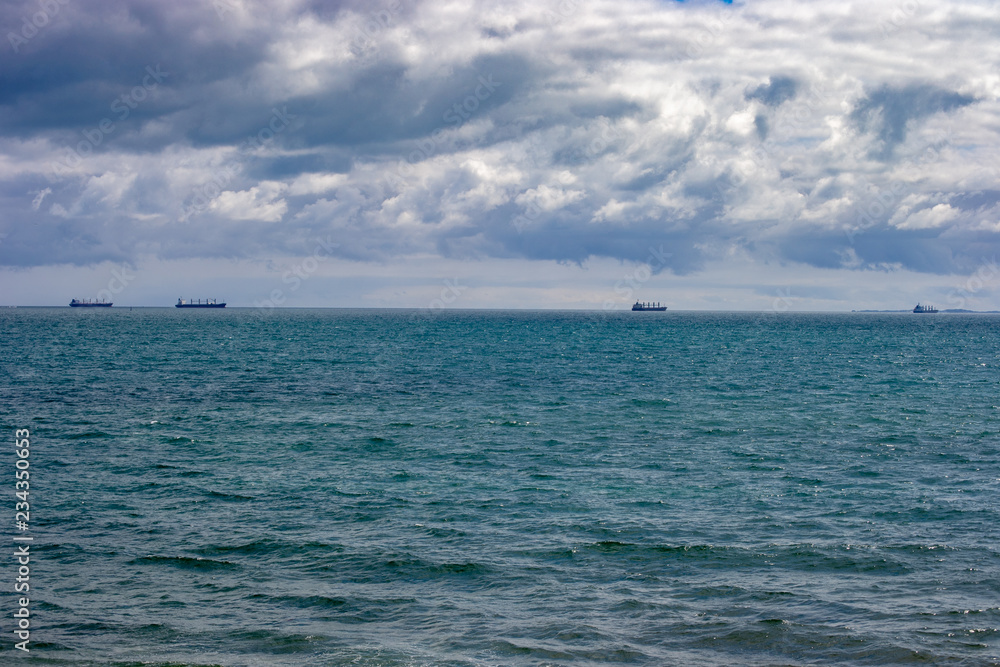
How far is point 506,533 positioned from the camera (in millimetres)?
24609

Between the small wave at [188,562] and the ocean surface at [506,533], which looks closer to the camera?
the ocean surface at [506,533]

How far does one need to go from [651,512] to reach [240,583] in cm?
1341

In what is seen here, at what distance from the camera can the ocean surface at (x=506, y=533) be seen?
17266 mm

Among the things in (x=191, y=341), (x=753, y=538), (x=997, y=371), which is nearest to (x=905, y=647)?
(x=753, y=538)

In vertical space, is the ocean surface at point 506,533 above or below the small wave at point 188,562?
above

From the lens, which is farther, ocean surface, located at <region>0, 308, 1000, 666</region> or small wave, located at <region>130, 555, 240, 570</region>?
small wave, located at <region>130, 555, 240, 570</region>

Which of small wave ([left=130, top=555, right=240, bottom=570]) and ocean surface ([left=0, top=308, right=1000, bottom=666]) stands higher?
ocean surface ([left=0, top=308, right=1000, bottom=666])

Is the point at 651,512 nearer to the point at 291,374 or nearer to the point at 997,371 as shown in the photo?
the point at 291,374

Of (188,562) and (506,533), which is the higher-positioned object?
(506,533)

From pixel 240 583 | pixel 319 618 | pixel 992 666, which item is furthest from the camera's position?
pixel 240 583

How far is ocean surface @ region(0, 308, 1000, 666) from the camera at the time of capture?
17266 millimetres

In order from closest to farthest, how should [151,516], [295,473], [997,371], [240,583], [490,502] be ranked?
1. [240,583]
2. [151,516]
3. [490,502]
4. [295,473]
5. [997,371]

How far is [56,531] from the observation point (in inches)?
969

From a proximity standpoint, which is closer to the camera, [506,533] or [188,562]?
[188,562]
